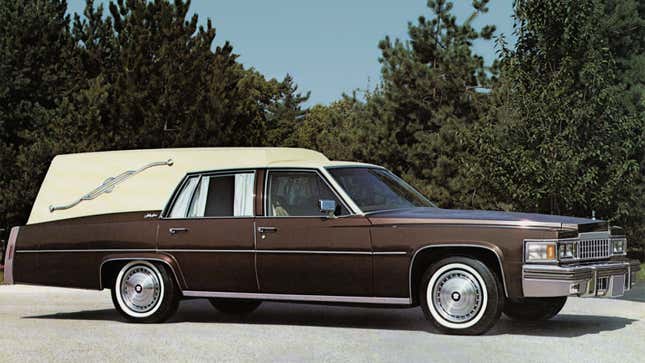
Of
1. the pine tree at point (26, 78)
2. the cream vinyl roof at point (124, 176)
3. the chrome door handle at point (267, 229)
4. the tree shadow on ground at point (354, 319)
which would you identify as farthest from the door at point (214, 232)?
the pine tree at point (26, 78)

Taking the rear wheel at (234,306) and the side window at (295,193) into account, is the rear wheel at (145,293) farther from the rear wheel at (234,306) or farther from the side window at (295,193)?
the side window at (295,193)

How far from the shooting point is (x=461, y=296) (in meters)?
9.93

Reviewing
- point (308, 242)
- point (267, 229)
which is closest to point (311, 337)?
point (308, 242)

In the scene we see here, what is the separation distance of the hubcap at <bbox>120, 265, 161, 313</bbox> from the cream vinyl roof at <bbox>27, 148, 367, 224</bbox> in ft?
8.20

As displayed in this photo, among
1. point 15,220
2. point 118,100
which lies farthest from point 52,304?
point 15,220

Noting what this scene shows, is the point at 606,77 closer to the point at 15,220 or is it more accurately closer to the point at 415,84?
the point at 415,84

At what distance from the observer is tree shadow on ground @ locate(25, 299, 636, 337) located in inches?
418

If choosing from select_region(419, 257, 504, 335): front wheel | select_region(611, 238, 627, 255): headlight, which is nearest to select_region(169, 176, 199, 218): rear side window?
select_region(419, 257, 504, 335): front wheel

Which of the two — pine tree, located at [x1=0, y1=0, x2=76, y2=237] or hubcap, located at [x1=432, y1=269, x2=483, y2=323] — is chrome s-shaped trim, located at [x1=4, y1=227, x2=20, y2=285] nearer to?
hubcap, located at [x1=432, y1=269, x2=483, y2=323]

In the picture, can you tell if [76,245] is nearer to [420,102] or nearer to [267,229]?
[267,229]

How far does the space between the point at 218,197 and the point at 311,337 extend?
2.25 metres

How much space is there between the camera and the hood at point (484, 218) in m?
9.75

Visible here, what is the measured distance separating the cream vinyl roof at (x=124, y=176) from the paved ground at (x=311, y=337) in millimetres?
1464

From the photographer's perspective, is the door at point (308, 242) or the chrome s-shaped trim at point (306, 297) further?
the door at point (308, 242)
